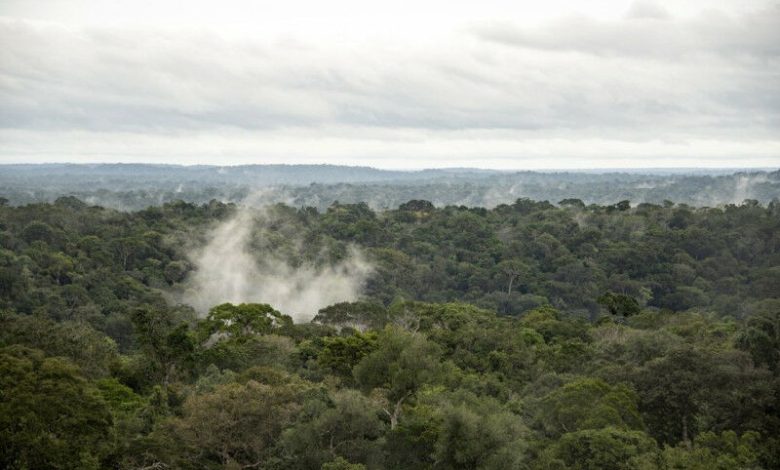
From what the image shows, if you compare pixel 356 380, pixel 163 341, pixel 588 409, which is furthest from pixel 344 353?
pixel 588 409

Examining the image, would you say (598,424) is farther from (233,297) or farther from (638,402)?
(233,297)

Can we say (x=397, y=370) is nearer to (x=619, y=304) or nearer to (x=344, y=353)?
(x=344, y=353)

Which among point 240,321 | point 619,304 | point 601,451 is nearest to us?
point 601,451

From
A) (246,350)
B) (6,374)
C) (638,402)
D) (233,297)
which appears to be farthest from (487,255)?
(6,374)


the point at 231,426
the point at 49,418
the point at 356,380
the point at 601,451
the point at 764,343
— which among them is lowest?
the point at 356,380

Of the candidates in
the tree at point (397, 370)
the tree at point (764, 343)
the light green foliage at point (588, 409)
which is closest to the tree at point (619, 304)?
the tree at point (764, 343)

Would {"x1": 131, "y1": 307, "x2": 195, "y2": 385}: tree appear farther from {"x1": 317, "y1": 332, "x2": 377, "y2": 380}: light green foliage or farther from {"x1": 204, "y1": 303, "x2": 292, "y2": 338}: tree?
{"x1": 204, "y1": 303, "x2": 292, "y2": 338}: tree

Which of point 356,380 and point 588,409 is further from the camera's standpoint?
point 356,380

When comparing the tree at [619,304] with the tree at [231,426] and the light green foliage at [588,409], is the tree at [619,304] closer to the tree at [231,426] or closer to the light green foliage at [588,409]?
the light green foliage at [588,409]
